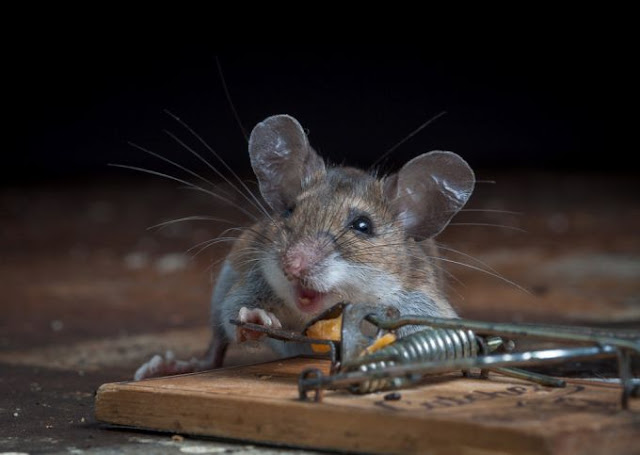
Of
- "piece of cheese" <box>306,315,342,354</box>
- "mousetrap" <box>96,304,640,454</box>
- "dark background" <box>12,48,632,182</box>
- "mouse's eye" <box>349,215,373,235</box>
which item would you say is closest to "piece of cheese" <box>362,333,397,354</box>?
"mousetrap" <box>96,304,640,454</box>

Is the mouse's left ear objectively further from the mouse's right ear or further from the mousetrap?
the mousetrap

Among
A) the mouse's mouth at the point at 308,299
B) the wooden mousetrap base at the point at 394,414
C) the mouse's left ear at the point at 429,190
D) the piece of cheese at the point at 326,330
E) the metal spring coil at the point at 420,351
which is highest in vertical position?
the mouse's left ear at the point at 429,190

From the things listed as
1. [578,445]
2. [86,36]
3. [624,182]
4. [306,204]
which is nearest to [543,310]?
[306,204]

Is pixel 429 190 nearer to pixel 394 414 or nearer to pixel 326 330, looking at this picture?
pixel 326 330

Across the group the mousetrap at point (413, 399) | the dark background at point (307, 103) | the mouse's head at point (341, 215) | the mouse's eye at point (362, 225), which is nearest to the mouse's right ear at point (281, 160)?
the mouse's head at point (341, 215)

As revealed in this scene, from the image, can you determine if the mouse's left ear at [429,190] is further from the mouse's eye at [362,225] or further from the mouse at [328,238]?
the mouse's eye at [362,225]
